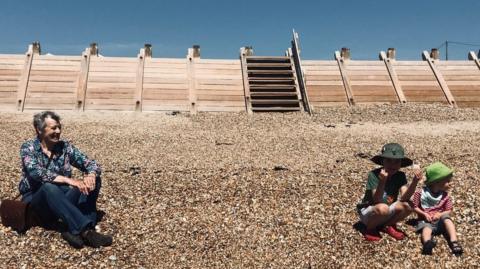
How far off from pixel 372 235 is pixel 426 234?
670 millimetres

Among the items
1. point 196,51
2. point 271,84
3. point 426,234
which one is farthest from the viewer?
point 196,51

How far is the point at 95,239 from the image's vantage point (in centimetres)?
575

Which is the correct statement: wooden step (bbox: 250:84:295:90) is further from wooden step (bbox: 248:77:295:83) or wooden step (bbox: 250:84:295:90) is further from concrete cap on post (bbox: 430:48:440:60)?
concrete cap on post (bbox: 430:48:440:60)

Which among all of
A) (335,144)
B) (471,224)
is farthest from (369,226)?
(335,144)

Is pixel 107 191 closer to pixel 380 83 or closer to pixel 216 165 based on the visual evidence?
pixel 216 165

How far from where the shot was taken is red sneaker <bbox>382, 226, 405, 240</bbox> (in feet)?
19.7

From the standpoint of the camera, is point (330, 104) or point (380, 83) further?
point (380, 83)

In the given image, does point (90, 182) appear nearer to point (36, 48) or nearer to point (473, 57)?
point (36, 48)

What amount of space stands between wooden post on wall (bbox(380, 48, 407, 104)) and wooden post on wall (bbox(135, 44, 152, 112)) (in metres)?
11.1

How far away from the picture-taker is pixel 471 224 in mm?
6410

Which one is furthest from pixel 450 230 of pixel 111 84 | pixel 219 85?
pixel 111 84

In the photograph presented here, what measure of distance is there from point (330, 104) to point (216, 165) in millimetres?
10608

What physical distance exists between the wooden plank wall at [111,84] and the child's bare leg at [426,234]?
1439 cm

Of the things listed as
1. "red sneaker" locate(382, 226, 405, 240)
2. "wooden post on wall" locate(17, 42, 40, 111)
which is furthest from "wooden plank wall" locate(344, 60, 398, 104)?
"red sneaker" locate(382, 226, 405, 240)
